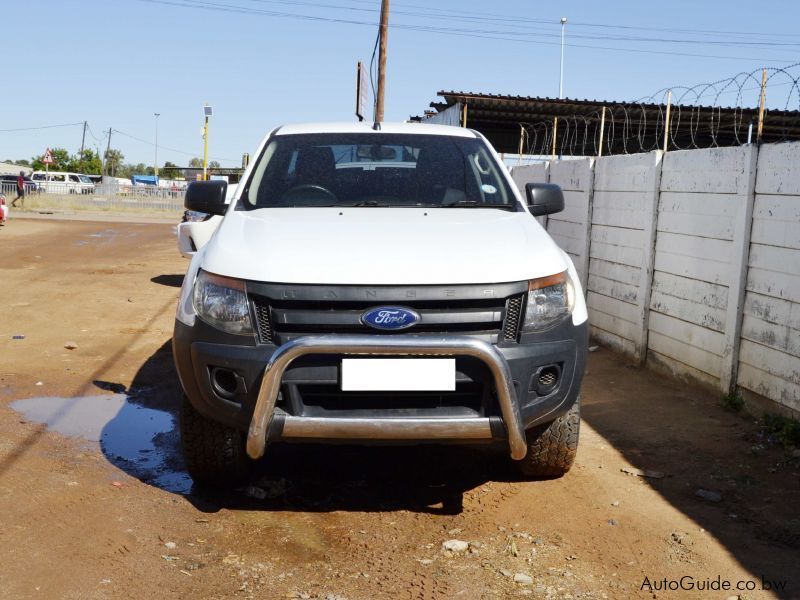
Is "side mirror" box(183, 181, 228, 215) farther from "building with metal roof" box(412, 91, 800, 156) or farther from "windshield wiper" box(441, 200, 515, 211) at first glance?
"building with metal roof" box(412, 91, 800, 156)

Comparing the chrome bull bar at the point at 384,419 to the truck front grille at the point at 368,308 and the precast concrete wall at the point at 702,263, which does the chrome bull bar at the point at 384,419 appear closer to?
the truck front grille at the point at 368,308

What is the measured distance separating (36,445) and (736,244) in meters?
4.48

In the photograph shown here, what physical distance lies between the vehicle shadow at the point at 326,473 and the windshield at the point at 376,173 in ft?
4.41

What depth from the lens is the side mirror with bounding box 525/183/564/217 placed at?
4848 mm

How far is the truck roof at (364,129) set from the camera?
5.21 m

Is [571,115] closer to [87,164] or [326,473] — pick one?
[326,473]

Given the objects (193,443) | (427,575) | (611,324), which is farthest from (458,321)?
(611,324)

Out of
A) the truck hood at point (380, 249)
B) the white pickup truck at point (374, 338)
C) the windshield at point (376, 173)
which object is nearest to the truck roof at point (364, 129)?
the windshield at point (376, 173)

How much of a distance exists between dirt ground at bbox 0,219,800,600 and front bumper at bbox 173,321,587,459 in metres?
0.46

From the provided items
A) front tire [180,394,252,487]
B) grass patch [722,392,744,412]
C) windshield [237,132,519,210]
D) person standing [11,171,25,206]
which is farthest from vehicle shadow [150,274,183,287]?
person standing [11,171,25,206]

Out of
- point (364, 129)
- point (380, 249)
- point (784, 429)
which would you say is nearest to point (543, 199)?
point (364, 129)

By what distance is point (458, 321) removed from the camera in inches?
137

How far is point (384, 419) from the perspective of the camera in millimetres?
3422

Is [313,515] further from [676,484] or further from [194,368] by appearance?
[676,484]
